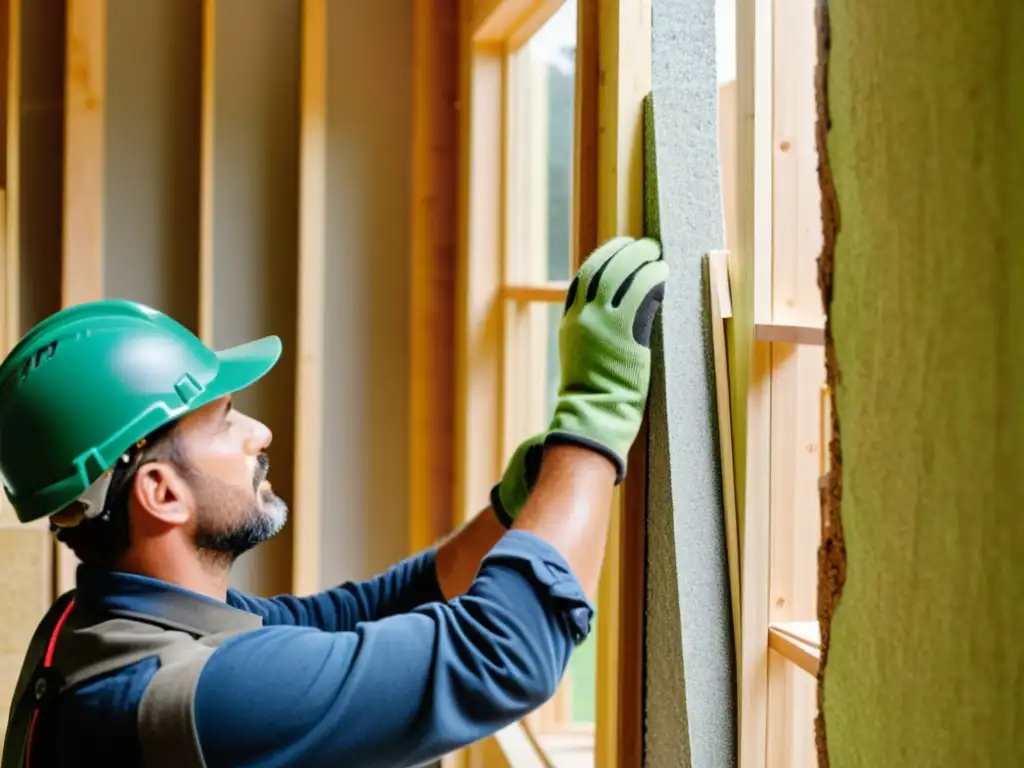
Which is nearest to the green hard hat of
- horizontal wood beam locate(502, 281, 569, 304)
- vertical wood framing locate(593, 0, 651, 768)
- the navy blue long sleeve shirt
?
the navy blue long sleeve shirt

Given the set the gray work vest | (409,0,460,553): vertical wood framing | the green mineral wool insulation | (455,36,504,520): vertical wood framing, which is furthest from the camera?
(409,0,460,553): vertical wood framing

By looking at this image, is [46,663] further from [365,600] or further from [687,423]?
[687,423]

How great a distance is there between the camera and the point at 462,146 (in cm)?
281

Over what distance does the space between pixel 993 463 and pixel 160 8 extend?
2.81 meters

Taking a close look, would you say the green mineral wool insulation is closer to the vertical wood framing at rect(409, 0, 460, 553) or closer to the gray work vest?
the gray work vest

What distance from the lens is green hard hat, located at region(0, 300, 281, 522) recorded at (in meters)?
1.29

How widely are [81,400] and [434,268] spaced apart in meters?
1.72

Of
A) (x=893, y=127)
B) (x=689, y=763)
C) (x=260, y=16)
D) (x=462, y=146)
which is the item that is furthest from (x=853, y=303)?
(x=260, y=16)

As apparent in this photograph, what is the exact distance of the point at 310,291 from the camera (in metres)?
2.87

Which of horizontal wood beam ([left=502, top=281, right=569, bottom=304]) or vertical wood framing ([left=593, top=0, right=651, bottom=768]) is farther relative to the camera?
horizontal wood beam ([left=502, top=281, right=569, bottom=304])

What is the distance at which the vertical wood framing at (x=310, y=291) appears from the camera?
2.86 m

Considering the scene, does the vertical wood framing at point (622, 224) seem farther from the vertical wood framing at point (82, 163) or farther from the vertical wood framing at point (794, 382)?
the vertical wood framing at point (82, 163)

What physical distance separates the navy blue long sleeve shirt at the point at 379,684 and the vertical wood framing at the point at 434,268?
170 cm

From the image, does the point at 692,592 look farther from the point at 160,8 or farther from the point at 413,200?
the point at 160,8
